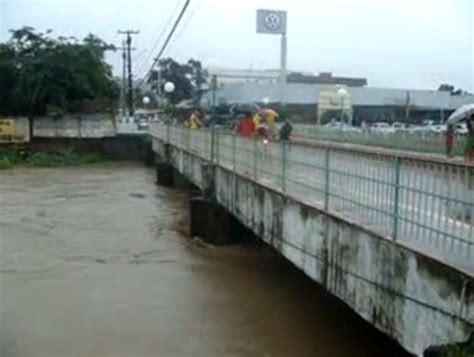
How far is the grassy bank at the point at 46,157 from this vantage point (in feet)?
140

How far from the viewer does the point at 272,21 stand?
36.9m

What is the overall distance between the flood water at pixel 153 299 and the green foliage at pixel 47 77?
90.3ft

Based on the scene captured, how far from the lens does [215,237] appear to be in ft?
52.5

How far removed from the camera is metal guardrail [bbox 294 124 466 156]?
1956cm

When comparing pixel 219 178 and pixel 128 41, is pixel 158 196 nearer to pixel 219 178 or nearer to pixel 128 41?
pixel 219 178

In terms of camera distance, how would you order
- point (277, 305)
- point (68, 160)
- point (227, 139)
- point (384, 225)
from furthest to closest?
point (68, 160) → point (227, 139) → point (277, 305) → point (384, 225)

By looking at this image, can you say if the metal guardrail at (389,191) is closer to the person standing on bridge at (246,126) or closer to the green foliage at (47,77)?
the person standing on bridge at (246,126)

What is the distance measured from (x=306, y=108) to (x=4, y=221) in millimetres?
44863

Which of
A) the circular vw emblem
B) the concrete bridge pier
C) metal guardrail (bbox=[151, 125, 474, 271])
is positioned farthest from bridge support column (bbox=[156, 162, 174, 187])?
metal guardrail (bbox=[151, 125, 474, 271])

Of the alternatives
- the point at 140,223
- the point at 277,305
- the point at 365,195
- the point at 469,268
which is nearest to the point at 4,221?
the point at 140,223

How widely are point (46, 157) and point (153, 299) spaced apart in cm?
3321

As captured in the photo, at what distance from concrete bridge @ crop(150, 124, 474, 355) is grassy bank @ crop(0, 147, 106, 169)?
106 ft

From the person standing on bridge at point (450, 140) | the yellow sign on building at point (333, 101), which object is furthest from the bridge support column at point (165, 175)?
the yellow sign on building at point (333, 101)

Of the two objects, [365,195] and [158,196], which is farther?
[158,196]
